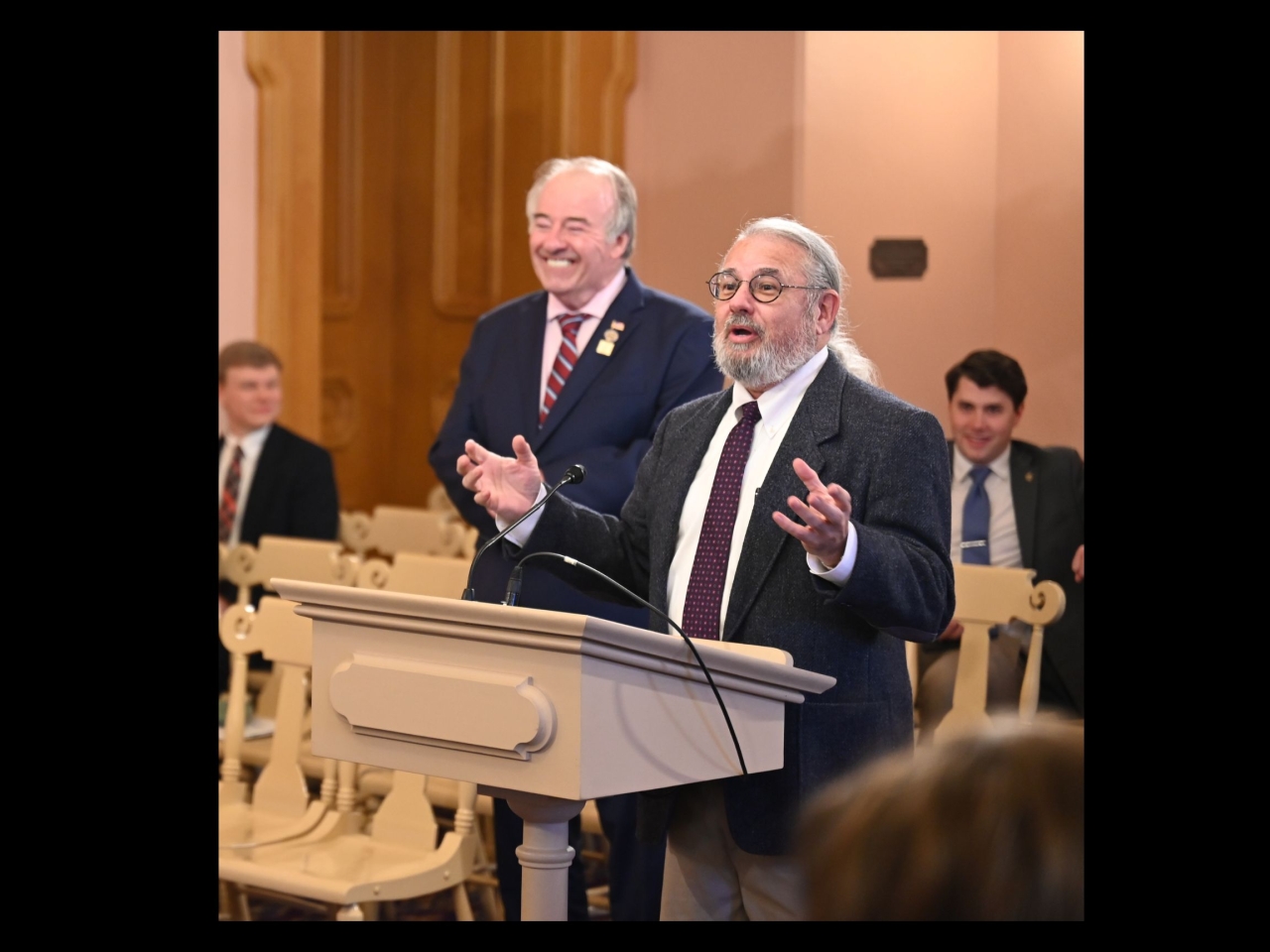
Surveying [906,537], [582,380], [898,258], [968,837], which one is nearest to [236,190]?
[898,258]

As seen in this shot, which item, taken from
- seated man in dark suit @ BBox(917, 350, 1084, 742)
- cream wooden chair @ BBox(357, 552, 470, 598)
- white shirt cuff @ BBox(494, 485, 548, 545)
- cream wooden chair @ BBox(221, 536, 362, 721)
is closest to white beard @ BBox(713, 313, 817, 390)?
white shirt cuff @ BBox(494, 485, 548, 545)

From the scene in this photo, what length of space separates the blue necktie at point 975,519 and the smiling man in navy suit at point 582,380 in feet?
3.73

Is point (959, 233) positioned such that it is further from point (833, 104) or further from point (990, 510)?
point (990, 510)

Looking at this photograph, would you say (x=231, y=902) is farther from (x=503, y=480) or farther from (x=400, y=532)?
(x=400, y=532)

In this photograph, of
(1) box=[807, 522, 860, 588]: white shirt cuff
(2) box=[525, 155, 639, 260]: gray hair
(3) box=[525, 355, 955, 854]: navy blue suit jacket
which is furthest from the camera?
(2) box=[525, 155, 639, 260]: gray hair

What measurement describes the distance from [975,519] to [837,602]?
2.13m

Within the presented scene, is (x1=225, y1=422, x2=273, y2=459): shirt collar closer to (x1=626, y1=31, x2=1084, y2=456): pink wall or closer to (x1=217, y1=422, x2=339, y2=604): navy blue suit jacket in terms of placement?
(x1=217, y1=422, x2=339, y2=604): navy blue suit jacket

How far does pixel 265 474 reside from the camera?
16.5ft

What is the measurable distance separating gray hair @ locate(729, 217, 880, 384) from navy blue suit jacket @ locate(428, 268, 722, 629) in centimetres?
84

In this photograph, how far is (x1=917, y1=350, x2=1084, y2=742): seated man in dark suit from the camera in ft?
13.3

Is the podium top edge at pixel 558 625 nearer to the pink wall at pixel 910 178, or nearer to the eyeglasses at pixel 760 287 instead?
A: the eyeglasses at pixel 760 287

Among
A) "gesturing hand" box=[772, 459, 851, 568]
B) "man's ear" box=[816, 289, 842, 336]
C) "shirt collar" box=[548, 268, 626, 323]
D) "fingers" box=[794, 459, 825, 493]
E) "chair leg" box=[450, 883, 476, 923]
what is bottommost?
"chair leg" box=[450, 883, 476, 923]

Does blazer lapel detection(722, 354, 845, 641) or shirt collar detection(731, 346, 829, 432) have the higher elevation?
shirt collar detection(731, 346, 829, 432)

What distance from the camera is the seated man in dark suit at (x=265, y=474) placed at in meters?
5.01
